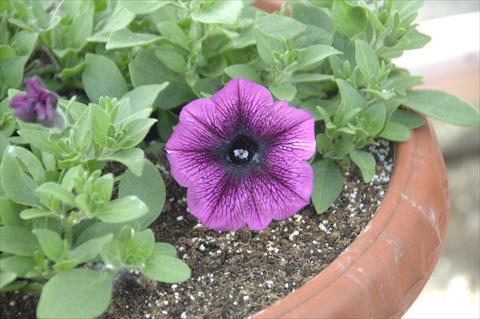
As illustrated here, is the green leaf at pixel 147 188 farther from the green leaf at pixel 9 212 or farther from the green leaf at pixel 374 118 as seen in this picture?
the green leaf at pixel 374 118

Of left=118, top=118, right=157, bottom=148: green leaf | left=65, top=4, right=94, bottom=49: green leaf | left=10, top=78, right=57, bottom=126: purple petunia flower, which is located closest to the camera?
left=10, top=78, right=57, bottom=126: purple petunia flower

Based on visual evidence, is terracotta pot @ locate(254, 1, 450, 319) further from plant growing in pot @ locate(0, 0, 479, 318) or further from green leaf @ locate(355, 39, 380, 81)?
green leaf @ locate(355, 39, 380, 81)

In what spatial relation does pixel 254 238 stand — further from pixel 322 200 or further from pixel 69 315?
pixel 69 315

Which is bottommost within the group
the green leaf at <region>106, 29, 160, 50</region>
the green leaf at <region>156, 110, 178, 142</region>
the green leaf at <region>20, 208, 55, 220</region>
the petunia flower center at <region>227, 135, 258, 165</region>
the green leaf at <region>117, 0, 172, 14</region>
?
the green leaf at <region>156, 110, 178, 142</region>

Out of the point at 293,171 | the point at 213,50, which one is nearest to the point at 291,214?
the point at 293,171

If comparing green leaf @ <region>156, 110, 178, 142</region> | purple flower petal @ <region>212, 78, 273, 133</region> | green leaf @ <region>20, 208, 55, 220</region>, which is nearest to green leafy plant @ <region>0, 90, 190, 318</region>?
green leaf @ <region>20, 208, 55, 220</region>

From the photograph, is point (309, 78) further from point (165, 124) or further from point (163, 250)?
point (163, 250)

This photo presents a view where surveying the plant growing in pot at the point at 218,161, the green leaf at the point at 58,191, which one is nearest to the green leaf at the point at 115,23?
the plant growing in pot at the point at 218,161
